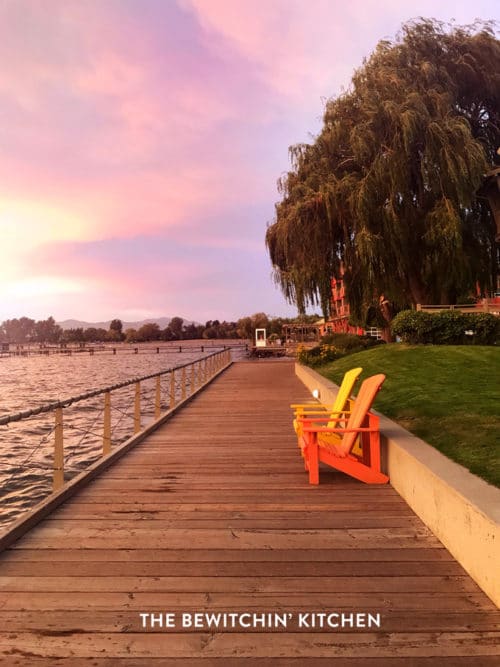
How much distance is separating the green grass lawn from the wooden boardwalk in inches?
34.4

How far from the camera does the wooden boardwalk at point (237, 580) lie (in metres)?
2.39

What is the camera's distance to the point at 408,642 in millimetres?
2416

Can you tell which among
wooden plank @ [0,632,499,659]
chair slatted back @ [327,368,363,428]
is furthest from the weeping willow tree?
wooden plank @ [0,632,499,659]

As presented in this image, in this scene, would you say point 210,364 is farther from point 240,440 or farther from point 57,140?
point 240,440

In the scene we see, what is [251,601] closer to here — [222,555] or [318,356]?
[222,555]

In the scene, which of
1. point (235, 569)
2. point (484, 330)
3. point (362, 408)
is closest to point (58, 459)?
point (235, 569)

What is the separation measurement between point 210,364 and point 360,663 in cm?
1752

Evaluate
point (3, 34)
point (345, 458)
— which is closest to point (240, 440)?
point (345, 458)

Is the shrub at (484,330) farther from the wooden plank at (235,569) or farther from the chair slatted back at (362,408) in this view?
the wooden plank at (235,569)

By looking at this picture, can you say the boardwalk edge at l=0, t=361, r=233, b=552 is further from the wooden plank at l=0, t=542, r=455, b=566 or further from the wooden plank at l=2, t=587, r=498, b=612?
the wooden plank at l=2, t=587, r=498, b=612

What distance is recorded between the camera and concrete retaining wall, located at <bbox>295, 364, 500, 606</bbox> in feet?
9.16

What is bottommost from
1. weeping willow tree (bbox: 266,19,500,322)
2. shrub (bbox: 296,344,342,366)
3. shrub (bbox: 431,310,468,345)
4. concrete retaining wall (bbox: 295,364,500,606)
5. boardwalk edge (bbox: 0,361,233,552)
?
boardwalk edge (bbox: 0,361,233,552)

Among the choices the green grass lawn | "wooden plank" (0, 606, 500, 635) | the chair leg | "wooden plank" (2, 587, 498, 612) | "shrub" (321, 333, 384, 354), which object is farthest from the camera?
"shrub" (321, 333, 384, 354)

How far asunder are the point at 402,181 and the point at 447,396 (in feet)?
38.6
